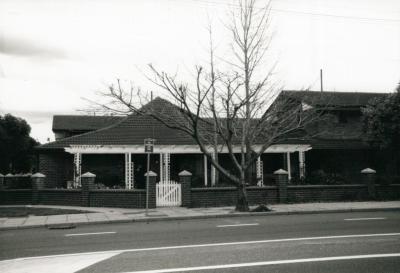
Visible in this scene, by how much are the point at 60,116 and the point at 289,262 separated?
32.4 metres

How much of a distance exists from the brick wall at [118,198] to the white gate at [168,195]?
2.28ft

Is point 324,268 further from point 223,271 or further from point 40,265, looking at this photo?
point 40,265

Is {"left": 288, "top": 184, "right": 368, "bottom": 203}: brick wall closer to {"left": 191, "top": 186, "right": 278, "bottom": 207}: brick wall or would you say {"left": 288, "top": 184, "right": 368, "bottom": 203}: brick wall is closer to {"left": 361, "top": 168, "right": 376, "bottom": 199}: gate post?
{"left": 361, "top": 168, "right": 376, "bottom": 199}: gate post

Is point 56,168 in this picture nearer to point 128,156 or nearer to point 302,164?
point 128,156

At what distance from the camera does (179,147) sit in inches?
894

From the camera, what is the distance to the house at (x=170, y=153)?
2280 centimetres

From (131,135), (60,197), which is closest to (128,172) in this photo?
(131,135)

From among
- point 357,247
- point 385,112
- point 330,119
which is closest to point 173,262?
point 357,247

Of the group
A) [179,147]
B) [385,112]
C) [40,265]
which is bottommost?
[40,265]

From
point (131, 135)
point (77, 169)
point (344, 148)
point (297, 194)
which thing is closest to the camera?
point (297, 194)

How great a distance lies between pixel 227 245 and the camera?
859 cm

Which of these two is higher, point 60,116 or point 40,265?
point 60,116

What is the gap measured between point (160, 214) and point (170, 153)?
943cm

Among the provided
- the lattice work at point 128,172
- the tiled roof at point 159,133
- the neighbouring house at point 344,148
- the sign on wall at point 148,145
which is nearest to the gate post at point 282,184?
the tiled roof at point 159,133
